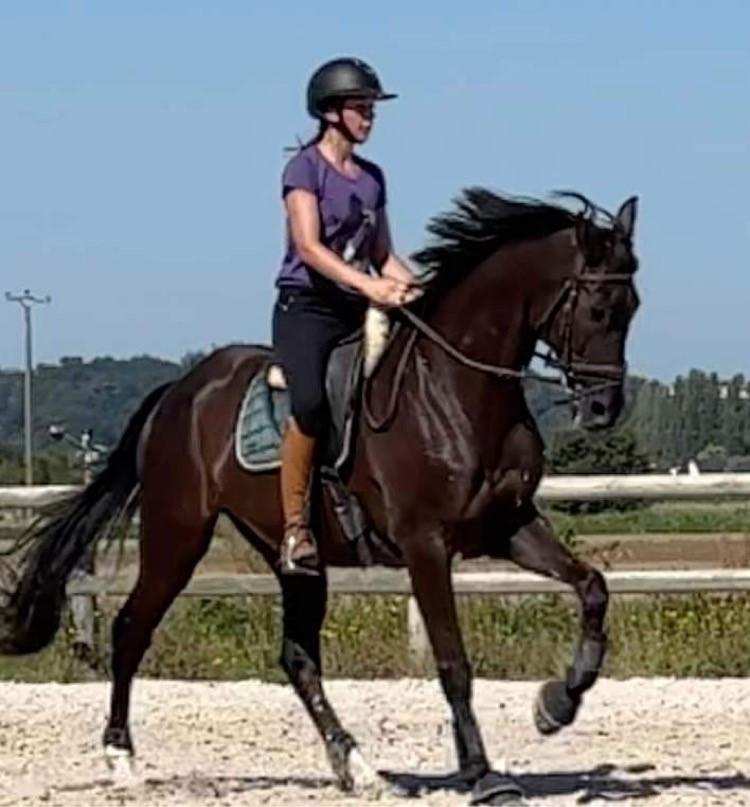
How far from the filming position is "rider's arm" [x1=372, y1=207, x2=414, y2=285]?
27.0ft

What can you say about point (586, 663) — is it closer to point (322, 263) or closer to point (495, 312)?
point (495, 312)

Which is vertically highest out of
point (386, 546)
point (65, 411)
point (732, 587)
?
point (386, 546)

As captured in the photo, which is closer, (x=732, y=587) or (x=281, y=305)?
(x=281, y=305)

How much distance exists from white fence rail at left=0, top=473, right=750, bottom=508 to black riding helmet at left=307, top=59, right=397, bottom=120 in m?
5.16

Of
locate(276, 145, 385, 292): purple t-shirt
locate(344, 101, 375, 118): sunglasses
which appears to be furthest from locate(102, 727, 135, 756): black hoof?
locate(344, 101, 375, 118): sunglasses

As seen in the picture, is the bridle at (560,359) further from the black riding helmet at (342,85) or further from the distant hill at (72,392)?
the distant hill at (72,392)

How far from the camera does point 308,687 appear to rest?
28.8 feet

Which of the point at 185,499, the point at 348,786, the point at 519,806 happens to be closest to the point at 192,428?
the point at 185,499

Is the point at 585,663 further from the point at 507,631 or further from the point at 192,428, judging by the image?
the point at 507,631

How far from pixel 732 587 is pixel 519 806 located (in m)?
5.48

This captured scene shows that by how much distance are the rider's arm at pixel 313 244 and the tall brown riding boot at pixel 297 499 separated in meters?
0.61

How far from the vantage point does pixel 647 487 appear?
1301 cm

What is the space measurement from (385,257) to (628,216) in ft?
3.51

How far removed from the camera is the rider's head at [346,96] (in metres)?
7.86
